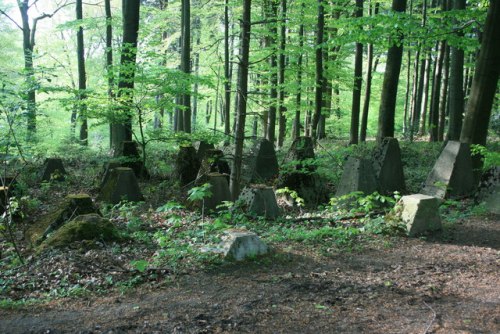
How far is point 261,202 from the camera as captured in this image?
7930 mm

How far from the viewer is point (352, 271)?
4656 millimetres

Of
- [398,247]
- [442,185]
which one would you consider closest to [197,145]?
[442,185]

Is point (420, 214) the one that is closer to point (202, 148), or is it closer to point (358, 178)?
point (358, 178)

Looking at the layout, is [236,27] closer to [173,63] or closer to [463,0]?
[173,63]

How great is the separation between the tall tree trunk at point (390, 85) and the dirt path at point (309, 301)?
7.24 m

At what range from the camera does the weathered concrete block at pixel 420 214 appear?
19.7ft

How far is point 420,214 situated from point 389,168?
365cm

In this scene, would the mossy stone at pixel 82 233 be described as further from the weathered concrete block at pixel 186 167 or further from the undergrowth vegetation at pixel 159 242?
the weathered concrete block at pixel 186 167

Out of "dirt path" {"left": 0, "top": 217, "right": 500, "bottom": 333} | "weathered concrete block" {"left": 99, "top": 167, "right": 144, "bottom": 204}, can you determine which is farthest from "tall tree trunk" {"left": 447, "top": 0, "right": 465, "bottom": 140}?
"weathered concrete block" {"left": 99, "top": 167, "right": 144, "bottom": 204}

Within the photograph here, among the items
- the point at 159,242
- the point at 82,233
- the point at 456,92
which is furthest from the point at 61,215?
the point at 456,92

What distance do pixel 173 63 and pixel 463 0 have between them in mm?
14126

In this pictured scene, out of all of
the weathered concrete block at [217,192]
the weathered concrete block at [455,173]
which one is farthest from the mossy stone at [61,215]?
the weathered concrete block at [455,173]

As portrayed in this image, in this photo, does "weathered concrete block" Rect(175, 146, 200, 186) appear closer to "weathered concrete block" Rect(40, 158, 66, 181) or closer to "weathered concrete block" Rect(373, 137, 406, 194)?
"weathered concrete block" Rect(40, 158, 66, 181)

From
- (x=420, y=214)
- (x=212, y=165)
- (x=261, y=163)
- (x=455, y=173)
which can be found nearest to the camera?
(x=420, y=214)
